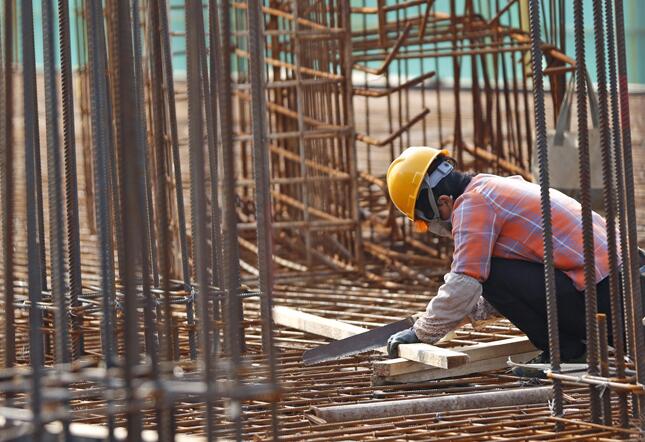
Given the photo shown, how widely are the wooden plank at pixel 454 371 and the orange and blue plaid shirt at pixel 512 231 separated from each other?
17.7 inches

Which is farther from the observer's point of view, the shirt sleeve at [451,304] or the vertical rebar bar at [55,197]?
the shirt sleeve at [451,304]

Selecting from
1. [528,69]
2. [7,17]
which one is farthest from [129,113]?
[528,69]

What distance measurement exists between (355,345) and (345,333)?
0.51 meters

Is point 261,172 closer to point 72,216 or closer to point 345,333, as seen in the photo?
point 72,216

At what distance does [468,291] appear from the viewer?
610 centimetres

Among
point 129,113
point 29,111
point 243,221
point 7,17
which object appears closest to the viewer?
point 129,113

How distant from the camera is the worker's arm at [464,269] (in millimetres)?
6098

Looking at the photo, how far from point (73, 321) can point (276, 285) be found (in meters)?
3.71

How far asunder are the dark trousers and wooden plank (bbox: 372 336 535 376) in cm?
16

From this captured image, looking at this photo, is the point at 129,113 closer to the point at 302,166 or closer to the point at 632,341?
the point at 632,341

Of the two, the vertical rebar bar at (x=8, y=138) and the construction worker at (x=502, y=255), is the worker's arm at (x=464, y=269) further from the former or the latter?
the vertical rebar bar at (x=8, y=138)

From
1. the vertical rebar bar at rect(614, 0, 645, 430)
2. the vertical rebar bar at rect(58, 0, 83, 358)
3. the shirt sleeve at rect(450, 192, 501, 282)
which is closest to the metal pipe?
the shirt sleeve at rect(450, 192, 501, 282)

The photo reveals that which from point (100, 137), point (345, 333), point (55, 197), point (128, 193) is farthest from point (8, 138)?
point (345, 333)

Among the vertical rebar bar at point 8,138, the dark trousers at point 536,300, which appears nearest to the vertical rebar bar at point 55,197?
the vertical rebar bar at point 8,138
